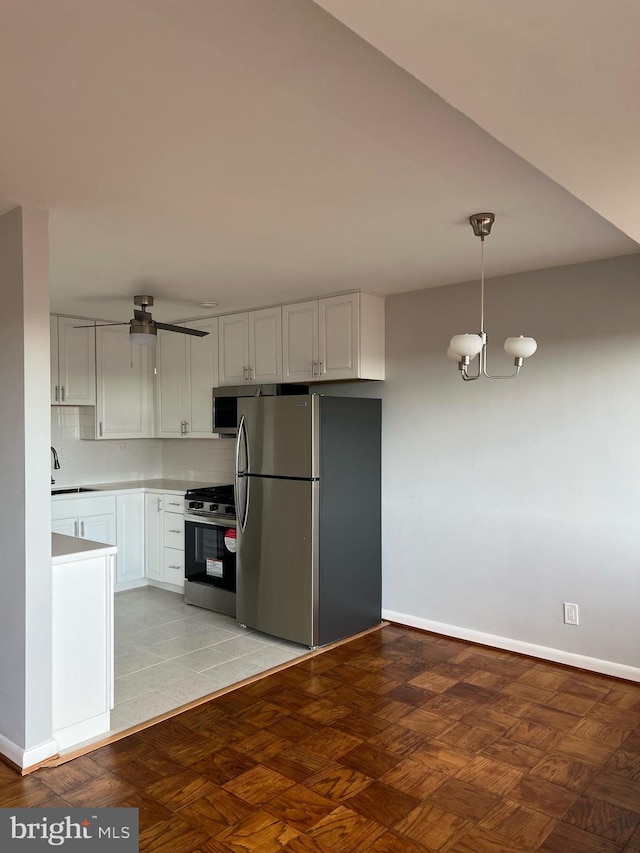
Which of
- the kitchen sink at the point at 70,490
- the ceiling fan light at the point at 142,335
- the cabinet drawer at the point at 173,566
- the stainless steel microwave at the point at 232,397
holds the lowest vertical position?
A: the cabinet drawer at the point at 173,566

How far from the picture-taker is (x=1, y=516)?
277 centimetres

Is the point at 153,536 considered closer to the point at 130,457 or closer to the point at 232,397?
the point at 130,457

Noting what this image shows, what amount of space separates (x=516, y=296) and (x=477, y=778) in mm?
2650

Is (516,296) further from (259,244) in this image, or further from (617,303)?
(259,244)

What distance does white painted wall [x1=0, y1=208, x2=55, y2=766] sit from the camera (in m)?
2.64

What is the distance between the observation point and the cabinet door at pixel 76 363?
5.22 metres

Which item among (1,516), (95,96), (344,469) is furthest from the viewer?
(344,469)

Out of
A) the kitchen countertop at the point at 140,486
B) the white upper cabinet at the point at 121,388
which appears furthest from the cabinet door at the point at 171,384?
the kitchen countertop at the point at 140,486

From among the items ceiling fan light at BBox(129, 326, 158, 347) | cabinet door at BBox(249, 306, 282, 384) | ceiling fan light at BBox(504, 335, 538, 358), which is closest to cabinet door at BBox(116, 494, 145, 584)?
cabinet door at BBox(249, 306, 282, 384)

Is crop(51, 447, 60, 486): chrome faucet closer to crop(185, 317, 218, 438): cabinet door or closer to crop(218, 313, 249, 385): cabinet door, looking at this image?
crop(185, 317, 218, 438): cabinet door

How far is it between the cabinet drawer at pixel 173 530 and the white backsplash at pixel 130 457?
2.03ft

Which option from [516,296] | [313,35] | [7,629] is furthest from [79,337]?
[313,35]

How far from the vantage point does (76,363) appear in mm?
5328

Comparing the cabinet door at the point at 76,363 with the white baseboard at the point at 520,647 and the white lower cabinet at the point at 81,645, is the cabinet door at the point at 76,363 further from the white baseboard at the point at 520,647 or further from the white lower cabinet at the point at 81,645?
the white baseboard at the point at 520,647
